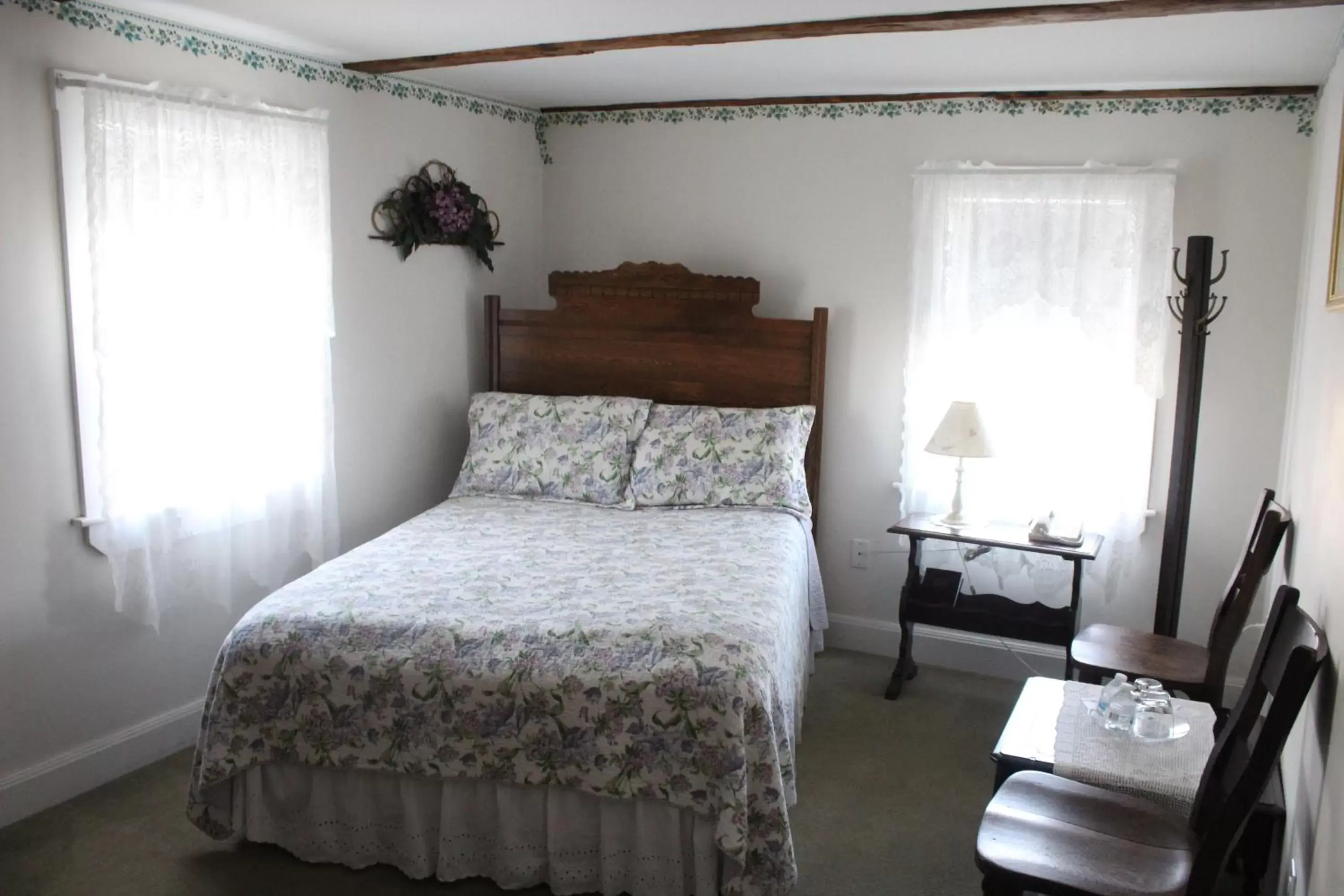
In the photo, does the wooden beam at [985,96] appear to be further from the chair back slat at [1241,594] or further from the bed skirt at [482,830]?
the bed skirt at [482,830]

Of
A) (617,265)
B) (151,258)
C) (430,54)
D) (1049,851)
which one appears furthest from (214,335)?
(1049,851)

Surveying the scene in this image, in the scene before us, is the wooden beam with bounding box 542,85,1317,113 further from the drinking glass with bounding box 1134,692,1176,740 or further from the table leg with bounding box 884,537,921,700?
the drinking glass with bounding box 1134,692,1176,740

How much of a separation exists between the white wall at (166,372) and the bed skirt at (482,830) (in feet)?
2.44

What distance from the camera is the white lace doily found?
219 centimetres

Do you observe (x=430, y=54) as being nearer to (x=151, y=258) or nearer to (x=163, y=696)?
(x=151, y=258)

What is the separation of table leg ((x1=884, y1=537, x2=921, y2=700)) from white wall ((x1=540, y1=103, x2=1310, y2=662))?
355 mm

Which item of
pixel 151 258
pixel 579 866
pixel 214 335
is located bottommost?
pixel 579 866

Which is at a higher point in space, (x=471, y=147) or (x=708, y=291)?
(x=471, y=147)

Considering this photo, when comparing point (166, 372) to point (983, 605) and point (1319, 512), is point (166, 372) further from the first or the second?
point (1319, 512)

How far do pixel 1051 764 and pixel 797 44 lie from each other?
7.02 ft

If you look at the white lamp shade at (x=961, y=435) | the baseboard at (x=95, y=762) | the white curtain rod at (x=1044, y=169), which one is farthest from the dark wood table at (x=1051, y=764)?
the baseboard at (x=95, y=762)

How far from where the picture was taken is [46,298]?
281cm

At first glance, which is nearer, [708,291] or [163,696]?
[163,696]

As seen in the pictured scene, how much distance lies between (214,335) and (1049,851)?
2.68 meters
